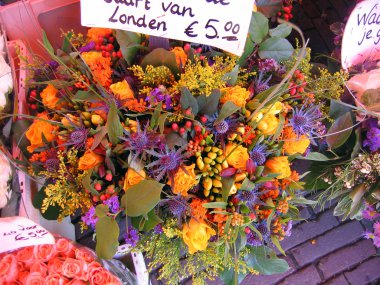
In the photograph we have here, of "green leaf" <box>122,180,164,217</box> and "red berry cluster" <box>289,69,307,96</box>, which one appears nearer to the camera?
"green leaf" <box>122,180,164,217</box>

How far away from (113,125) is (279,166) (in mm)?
331

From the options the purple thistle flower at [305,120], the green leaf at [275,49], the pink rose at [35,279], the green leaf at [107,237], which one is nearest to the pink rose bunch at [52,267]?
the pink rose at [35,279]

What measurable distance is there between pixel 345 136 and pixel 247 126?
0.31m

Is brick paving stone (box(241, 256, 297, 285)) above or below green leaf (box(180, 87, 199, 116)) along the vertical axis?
below

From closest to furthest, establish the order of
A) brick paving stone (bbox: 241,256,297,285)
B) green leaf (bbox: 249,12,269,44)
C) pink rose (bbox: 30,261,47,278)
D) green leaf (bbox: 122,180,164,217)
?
1. green leaf (bbox: 122,180,164,217)
2. pink rose (bbox: 30,261,47,278)
3. green leaf (bbox: 249,12,269,44)
4. brick paving stone (bbox: 241,256,297,285)

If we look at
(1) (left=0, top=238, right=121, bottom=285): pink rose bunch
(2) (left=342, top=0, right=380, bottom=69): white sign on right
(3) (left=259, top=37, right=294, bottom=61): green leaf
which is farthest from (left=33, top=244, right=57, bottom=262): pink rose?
(2) (left=342, top=0, right=380, bottom=69): white sign on right

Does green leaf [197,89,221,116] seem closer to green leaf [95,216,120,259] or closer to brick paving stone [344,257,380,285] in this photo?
green leaf [95,216,120,259]

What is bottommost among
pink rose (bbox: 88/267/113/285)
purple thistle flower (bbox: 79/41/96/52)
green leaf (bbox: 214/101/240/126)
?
pink rose (bbox: 88/267/113/285)

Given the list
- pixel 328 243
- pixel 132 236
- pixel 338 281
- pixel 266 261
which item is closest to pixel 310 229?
pixel 328 243

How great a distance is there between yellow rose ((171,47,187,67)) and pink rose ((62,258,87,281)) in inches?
17.6

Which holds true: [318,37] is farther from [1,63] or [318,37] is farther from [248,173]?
[1,63]

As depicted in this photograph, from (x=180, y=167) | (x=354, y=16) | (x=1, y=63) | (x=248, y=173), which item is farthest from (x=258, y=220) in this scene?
(x=1, y=63)

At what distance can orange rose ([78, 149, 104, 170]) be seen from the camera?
69 cm

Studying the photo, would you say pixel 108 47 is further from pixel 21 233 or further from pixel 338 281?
pixel 338 281
